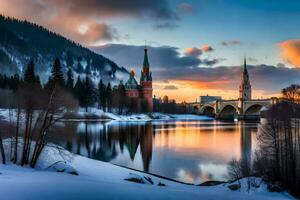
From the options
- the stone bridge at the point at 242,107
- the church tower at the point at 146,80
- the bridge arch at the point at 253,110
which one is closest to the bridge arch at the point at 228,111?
the stone bridge at the point at 242,107

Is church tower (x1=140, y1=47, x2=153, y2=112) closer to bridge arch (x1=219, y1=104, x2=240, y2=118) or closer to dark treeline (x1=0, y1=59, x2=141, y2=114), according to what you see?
bridge arch (x1=219, y1=104, x2=240, y2=118)

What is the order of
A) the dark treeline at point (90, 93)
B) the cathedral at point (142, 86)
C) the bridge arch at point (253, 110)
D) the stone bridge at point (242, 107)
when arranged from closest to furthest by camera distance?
1. the dark treeline at point (90, 93)
2. the stone bridge at point (242, 107)
3. the bridge arch at point (253, 110)
4. the cathedral at point (142, 86)

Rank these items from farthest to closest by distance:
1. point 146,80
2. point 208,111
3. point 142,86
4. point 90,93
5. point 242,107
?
point 208,111 → point 146,80 → point 142,86 → point 242,107 → point 90,93

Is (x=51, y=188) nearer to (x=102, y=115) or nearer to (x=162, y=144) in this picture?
(x=162, y=144)

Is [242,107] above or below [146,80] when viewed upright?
below

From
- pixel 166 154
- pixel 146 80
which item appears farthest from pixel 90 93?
pixel 146 80

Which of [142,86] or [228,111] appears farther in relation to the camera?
[228,111]

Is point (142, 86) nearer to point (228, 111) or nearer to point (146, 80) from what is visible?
point (146, 80)

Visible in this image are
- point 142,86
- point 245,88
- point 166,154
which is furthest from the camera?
point 245,88

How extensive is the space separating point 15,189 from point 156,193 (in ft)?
16.6

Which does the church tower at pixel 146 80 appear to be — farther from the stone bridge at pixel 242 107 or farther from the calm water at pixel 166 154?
the calm water at pixel 166 154

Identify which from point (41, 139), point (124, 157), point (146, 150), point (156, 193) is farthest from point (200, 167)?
point (156, 193)

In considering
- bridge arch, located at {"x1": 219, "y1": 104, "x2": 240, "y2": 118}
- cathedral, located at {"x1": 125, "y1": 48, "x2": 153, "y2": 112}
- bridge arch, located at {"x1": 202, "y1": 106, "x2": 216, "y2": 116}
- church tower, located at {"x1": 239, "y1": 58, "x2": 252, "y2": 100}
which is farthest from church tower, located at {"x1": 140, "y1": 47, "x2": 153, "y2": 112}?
church tower, located at {"x1": 239, "y1": 58, "x2": 252, "y2": 100}

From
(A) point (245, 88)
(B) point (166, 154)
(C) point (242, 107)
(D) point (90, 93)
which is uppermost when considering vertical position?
(A) point (245, 88)
